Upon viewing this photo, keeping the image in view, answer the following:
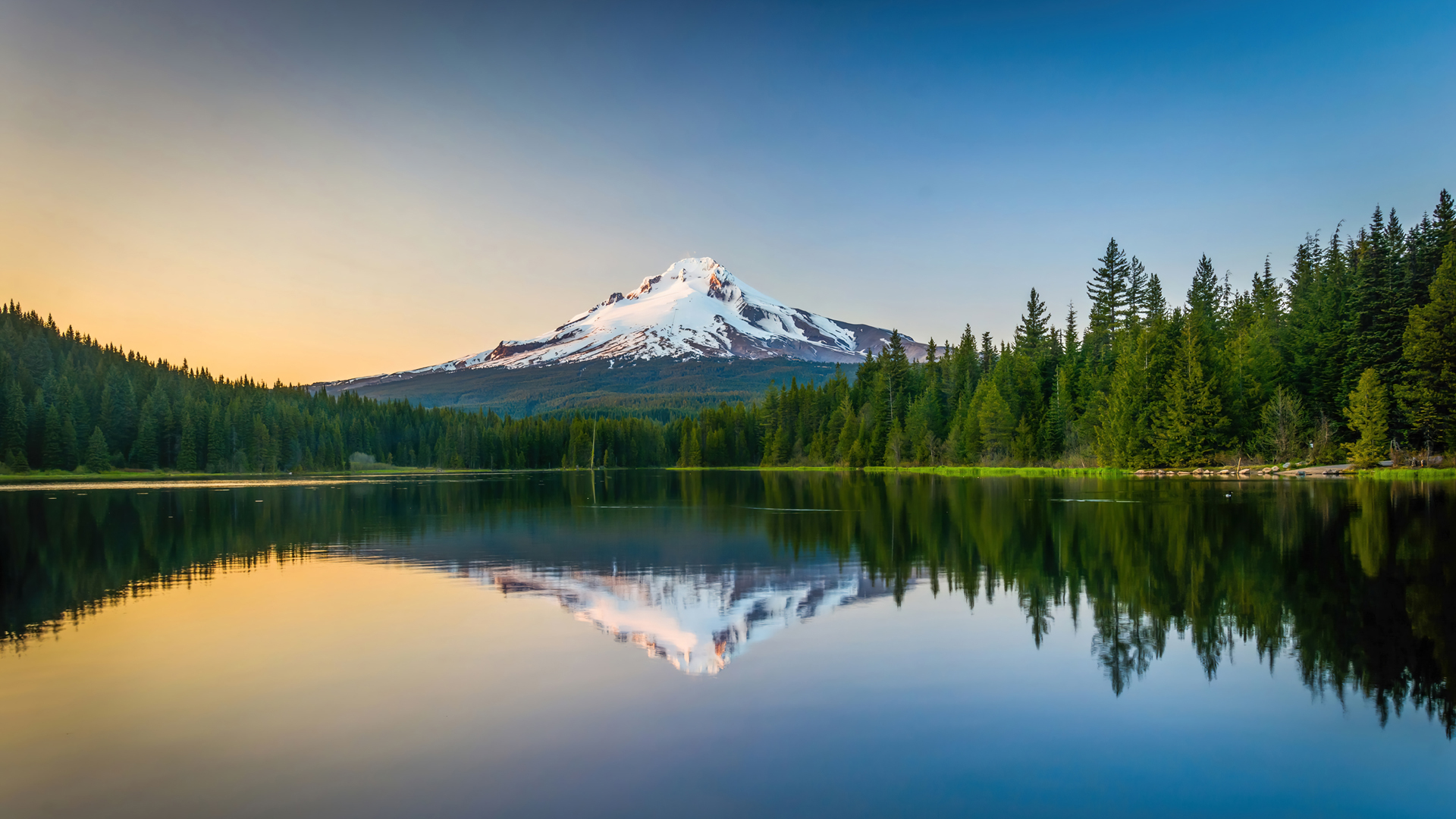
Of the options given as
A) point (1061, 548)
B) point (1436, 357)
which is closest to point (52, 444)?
point (1061, 548)

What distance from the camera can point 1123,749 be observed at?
28.9ft

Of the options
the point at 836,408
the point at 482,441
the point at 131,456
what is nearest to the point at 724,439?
the point at 836,408

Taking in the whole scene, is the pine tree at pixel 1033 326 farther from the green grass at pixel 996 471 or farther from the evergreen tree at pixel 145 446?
the evergreen tree at pixel 145 446

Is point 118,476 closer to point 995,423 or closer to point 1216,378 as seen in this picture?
point 995,423

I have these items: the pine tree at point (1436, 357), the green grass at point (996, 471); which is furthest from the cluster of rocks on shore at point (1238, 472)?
the pine tree at point (1436, 357)

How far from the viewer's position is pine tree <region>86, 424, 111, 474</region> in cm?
11769

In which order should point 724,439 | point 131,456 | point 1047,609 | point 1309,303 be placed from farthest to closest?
1. point 724,439
2. point 131,456
3. point 1309,303
4. point 1047,609

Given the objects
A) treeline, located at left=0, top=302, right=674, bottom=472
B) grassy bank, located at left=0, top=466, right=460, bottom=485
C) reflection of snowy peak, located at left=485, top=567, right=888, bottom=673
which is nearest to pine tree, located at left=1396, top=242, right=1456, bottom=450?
reflection of snowy peak, located at left=485, top=567, right=888, bottom=673

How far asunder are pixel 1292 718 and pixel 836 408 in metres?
118

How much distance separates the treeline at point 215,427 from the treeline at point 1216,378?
84.1 metres

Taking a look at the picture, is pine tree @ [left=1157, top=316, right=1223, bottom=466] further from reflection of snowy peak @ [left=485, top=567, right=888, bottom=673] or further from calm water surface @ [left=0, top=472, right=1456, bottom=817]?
reflection of snowy peak @ [left=485, top=567, right=888, bottom=673]

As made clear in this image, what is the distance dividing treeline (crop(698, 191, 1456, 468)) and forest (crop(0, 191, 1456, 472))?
201mm

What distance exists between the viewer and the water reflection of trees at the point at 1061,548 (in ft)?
42.9

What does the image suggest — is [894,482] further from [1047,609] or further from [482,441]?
[482,441]
